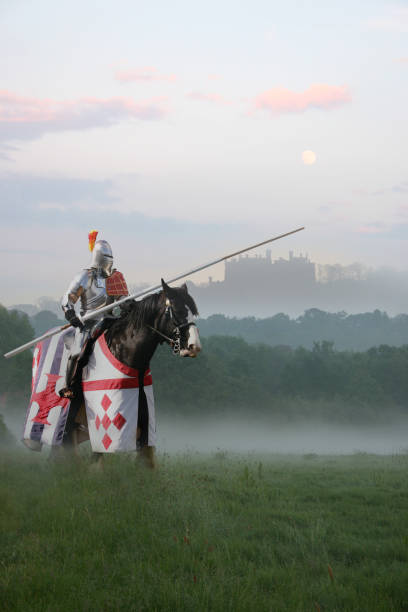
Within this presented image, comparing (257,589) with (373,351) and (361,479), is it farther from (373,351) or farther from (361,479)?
(373,351)

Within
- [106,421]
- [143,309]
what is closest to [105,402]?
[106,421]

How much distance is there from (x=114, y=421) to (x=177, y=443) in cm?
4125

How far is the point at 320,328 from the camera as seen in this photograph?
172 m

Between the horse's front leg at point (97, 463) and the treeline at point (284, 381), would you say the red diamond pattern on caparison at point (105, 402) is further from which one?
the treeline at point (284, 381)

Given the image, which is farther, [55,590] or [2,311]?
[2,311]

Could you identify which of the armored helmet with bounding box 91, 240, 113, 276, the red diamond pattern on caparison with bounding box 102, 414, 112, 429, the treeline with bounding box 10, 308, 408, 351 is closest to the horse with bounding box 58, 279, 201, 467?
the red diamond pattern on caparison with bounding box 102, 414, 112, 429

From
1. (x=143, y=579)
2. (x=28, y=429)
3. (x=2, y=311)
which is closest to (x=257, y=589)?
(x=143, y=579)

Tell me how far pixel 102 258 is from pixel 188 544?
508 centimetres

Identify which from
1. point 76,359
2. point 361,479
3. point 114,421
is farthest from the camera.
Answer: point 361,479

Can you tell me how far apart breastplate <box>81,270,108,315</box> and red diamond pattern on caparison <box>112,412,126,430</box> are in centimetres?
200

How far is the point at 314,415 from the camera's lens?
213 feet

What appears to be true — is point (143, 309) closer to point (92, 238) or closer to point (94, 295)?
point (94, 295)

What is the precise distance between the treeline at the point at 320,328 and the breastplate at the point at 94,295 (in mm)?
142122

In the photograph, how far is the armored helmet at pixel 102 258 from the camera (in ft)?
32.8
